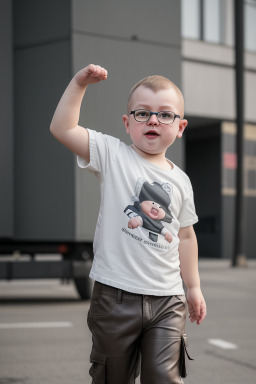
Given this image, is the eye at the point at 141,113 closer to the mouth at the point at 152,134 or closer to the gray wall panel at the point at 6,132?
the mouth at the point at 152,134

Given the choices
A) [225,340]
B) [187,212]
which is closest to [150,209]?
[187,212]

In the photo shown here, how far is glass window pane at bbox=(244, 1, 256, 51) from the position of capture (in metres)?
28.2

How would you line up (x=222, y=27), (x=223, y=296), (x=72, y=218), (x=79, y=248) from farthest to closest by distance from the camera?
(x=222, y=27) < (x=223, y=296) < (x=79, y=248) < (x=72, y=218)

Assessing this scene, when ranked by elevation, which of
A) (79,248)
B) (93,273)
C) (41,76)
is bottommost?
(79,248)

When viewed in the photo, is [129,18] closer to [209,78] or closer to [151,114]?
[151,114]

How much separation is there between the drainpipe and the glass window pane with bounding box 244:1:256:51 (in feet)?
28.7

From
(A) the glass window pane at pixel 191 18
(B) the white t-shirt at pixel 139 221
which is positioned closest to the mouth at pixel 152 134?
(B) the white t-shirt at pixel 139 221

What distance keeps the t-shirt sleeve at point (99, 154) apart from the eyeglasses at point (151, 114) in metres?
0.16

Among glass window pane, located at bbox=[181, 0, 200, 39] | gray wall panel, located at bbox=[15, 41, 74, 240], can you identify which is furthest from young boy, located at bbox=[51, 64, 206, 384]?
glass window pane, located at bbox=[181, 0, 200, 39]

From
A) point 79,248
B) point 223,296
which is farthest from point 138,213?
point 223,296

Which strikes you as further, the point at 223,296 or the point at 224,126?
the point at 224,126

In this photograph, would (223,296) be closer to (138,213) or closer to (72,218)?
(72,218)

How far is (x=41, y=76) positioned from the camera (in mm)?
9164

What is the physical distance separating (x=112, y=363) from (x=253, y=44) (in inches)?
1055
